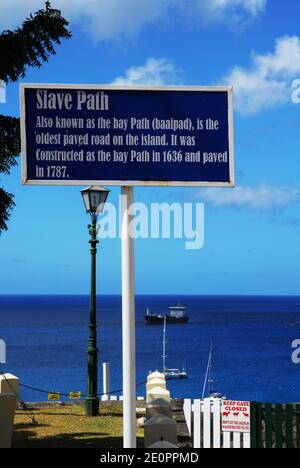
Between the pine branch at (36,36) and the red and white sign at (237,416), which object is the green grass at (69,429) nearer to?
the red and white sign at (237,416)

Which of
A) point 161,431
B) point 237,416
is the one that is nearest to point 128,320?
point 161,431

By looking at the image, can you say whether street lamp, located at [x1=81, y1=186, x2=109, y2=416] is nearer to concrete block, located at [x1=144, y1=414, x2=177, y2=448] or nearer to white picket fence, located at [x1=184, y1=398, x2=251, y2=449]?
white picket fence, located at [x1=184, y1=398, x2=251, y2=449]

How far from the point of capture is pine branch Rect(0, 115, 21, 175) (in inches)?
464

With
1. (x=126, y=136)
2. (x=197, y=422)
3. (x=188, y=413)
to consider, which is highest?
(x=126, y=136)

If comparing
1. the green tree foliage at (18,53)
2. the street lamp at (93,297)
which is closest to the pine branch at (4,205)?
the green tree foliage at (18,53)

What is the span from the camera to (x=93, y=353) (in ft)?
48.7

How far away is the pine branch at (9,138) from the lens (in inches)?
464

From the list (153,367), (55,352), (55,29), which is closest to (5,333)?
(55,352)

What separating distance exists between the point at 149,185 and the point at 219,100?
46.1 inches

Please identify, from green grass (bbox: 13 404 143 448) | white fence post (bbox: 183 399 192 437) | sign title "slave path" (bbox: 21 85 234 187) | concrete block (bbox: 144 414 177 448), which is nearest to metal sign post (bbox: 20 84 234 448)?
sign title "slave path" (bbox: 21 85 234 187)

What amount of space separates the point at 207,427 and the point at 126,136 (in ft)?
26.4

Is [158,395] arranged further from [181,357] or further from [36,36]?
[181,357]
